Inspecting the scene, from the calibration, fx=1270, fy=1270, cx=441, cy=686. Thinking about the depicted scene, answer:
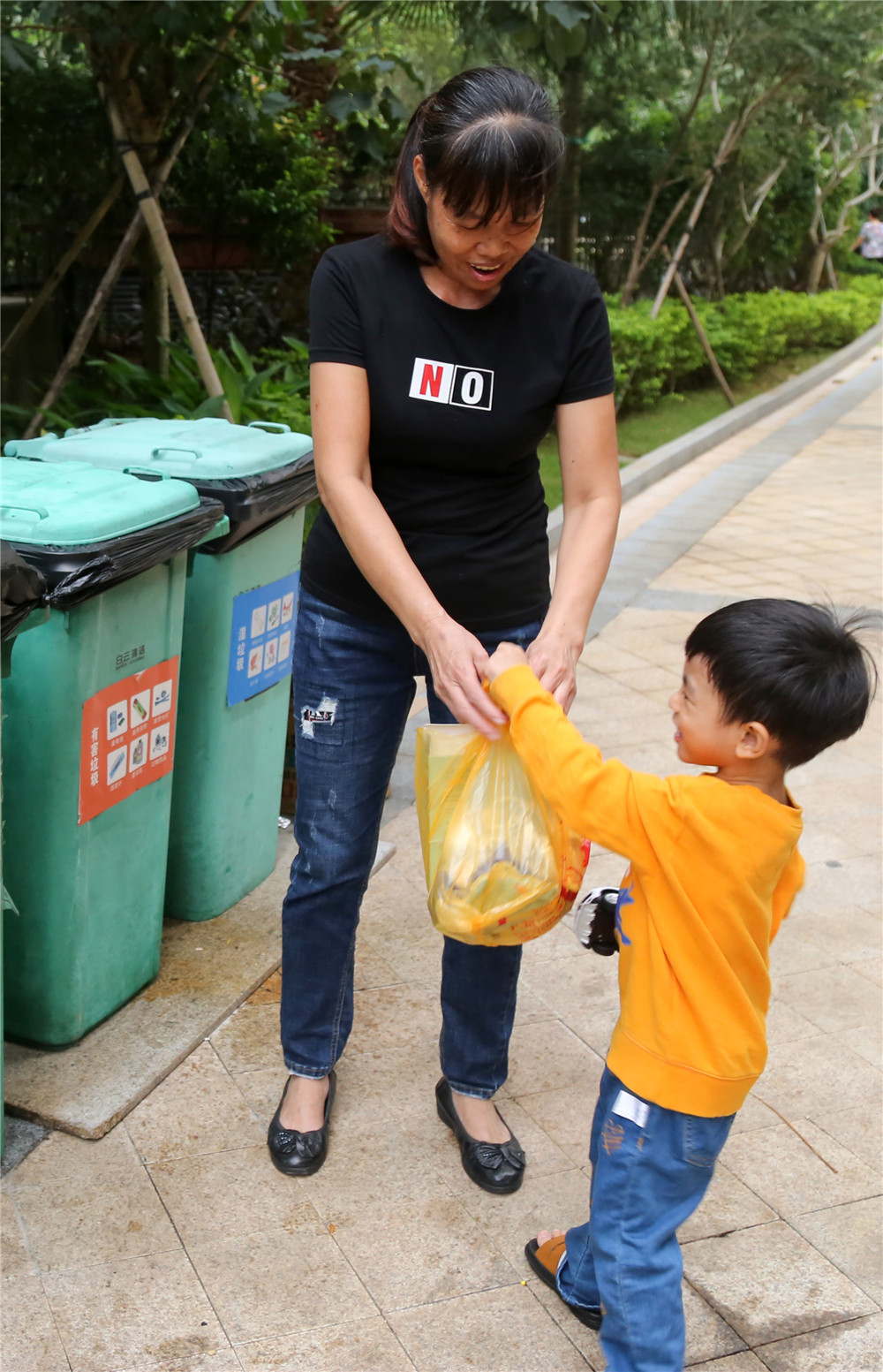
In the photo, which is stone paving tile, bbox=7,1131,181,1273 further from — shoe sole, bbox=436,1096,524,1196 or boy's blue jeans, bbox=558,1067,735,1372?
boy's blue jeans, bbox=558,1067,735,1372

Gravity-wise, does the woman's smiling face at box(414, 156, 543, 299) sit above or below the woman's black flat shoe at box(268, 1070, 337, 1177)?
above

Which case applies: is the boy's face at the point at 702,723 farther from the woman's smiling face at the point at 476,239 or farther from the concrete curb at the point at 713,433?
the concrete curb at the point at 713,433

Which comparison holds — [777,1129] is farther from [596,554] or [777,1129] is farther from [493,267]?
[493,267]

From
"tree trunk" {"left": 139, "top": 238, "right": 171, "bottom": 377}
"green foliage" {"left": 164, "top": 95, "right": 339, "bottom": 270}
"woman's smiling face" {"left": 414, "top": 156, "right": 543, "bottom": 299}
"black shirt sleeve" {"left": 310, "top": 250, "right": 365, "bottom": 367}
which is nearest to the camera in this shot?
"woman's smiling face" {"left": 414, "top": 156, "right": 543, "bottom": 299}

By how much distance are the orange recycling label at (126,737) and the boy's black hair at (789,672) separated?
1319mm

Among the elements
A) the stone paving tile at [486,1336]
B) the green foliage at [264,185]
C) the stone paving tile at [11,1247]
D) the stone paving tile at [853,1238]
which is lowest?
the stone paving tile at [11,1247]

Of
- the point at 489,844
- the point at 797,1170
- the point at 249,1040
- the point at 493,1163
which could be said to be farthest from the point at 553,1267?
the point at 249,1040

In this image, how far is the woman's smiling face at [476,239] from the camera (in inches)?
72.9

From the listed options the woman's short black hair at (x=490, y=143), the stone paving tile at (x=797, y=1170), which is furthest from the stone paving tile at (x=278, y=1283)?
the woman's short black hair at (x=490, y=143)

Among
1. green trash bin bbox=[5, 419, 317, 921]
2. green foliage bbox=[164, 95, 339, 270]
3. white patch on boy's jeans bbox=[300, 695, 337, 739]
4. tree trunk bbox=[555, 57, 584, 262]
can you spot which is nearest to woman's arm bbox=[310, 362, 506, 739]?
white patch on boy's jeans bbox=[300, 695, 337, 739]

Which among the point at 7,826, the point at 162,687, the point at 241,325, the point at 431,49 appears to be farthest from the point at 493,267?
Answer: the point at 431,49

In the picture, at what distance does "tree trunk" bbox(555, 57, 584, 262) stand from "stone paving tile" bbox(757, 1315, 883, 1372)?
31.0 feet

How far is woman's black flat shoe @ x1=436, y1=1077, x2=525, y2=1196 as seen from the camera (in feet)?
7.76

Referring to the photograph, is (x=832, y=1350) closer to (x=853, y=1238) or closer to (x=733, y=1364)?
(x=733, y=1364)
